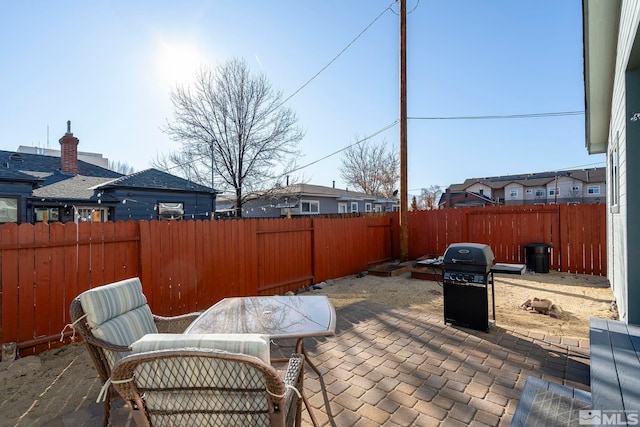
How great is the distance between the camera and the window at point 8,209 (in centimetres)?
980

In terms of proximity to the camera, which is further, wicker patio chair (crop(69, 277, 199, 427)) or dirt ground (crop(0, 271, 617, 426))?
dirt ground (crop(0, 271, 617, 426))

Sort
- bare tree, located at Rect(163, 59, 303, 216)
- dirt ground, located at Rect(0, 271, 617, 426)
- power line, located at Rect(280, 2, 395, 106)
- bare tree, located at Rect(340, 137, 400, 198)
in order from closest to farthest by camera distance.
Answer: dirt ground, located at Rect(0, 271, 617, 426)
power line, located at Rect(280, 2, 395, 106)
bare tree, located at Rect(163, 59, 303, 216)
bare tree, located at Rect(340, 137, 400, 198)

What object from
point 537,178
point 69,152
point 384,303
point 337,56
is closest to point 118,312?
point 384,303

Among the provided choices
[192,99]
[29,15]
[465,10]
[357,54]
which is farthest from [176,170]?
[465,10]

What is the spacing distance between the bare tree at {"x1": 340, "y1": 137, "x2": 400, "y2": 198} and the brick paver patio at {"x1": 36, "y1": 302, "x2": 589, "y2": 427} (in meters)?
25.2

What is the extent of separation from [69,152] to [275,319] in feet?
59.5

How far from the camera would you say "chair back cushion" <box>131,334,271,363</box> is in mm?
1171

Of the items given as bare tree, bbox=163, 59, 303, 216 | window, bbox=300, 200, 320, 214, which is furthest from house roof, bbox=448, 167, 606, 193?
bare tree, bbox=163, 59, 303, 216

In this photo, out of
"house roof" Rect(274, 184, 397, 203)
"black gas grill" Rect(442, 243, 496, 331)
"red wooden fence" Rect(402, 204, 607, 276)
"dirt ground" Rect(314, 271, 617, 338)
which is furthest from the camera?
"house roof" Rect(274, 184, 397, 203)

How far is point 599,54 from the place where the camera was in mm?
3902

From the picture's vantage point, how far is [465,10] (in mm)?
9211

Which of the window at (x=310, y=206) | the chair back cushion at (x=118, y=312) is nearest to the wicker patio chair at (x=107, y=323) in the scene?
the chair back cushion at (x=118, y=312)

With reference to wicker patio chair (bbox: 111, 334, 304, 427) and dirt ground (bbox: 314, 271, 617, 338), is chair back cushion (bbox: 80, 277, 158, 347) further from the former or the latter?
dirt ground (bbox: 314, 271, 617, 338)

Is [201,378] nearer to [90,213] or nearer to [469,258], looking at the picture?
[469,258]
